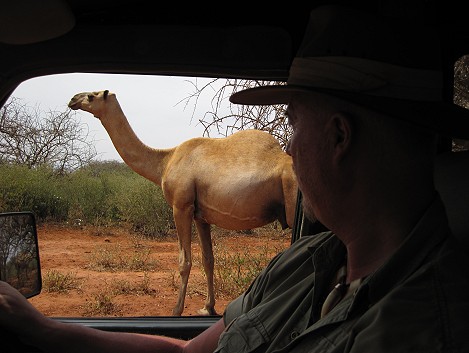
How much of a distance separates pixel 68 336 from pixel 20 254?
0.33 metres

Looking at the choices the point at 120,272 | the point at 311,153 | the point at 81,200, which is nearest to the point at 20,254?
the point at 311,153

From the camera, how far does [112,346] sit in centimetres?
190

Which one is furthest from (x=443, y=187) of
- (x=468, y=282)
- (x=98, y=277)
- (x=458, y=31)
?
(x=98, y=277)

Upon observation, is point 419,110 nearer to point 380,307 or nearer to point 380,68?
point 380,68

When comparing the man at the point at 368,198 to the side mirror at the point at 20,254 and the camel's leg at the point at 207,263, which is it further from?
the camel's leg at the point at 207,263

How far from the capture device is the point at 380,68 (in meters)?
1.35

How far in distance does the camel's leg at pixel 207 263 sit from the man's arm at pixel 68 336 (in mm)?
4560

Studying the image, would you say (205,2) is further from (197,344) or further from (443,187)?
(197,344)

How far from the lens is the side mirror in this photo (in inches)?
75.9

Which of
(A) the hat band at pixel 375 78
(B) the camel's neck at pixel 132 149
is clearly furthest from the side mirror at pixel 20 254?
(B) the camel's neck at pixel 132 149

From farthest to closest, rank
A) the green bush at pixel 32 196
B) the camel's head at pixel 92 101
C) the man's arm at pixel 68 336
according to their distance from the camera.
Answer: the green bush at pixel 32 196, the camel's head at pixel 92 101, the man's arm at pixel 68 336

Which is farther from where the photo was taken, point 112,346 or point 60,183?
point 60,183

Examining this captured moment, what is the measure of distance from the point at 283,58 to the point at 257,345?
88cm

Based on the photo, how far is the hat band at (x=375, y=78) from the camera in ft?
4.43
